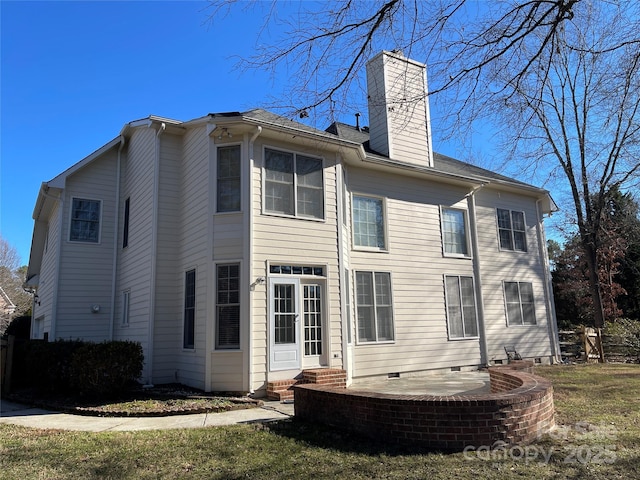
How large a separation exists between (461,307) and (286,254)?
648 centimetres

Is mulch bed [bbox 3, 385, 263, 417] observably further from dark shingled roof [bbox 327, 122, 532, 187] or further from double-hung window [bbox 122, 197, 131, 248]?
dark shingled roof [bbox 327, 122, 532, 187]

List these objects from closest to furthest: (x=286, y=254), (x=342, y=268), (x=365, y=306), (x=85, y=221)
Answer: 1. (x=286, y=254)
2. (x=342, y=268)
3. (x=365, y=306)
4. (x=85, y=221)

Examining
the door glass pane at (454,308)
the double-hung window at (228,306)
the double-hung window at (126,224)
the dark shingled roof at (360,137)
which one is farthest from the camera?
the door glass pane at (454,308)

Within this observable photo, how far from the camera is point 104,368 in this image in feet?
27.1

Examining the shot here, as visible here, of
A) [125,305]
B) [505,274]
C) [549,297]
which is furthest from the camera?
[549,297]

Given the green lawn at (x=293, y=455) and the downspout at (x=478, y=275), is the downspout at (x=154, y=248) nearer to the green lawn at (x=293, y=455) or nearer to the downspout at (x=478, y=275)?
the green lawn at (x=293, y=455)

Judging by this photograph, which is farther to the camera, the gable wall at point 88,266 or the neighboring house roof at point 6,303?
the neighboring house roof at point 6,303

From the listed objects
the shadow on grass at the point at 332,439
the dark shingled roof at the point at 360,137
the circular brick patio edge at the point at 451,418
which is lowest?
the shadow on grass at the point at 332,439

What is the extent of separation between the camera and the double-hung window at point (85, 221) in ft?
41.0

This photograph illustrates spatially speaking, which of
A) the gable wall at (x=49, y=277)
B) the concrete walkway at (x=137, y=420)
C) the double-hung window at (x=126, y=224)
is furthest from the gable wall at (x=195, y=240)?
the gable wall at (x=49, y=277)

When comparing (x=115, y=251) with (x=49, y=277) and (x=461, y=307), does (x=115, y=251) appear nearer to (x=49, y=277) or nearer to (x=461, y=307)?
(x=49, y=277)

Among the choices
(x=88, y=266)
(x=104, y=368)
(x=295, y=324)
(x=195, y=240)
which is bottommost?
(x=104, y=368)

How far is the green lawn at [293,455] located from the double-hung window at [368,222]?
6.50 m

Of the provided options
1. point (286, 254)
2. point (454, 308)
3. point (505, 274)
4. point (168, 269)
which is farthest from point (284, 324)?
point (505, 274)
